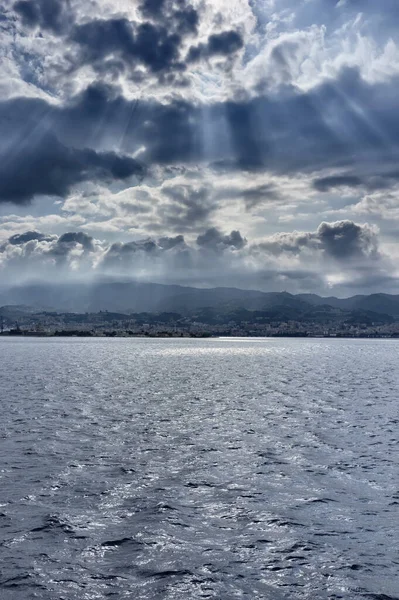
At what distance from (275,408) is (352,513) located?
45.9 meters

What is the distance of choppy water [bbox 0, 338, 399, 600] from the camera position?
2217cm

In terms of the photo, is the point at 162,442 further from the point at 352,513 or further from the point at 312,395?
the point at 312,395

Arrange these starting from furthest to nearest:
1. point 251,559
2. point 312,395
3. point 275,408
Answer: point 312,395 < point 275,408 < point 251,559

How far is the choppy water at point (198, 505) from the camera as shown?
72.7 feet

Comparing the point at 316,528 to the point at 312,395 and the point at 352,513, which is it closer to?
the point at 352,513

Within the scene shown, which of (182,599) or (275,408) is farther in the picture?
(275,408)

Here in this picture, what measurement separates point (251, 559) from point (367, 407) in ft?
195

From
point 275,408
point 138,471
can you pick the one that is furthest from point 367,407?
point 138,471

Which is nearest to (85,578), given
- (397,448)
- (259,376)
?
(397,448)

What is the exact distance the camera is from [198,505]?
31797 millimetres

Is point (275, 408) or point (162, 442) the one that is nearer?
point (162, 442)

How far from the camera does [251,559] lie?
24.2 meters

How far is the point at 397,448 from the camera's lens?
48938 mm

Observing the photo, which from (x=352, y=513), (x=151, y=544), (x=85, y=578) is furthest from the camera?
(x=352, y=513)
